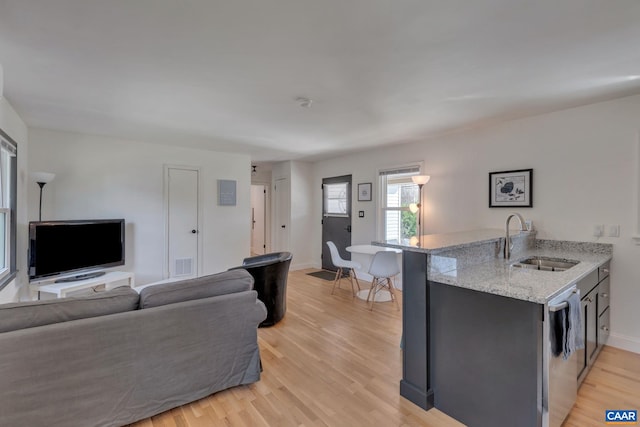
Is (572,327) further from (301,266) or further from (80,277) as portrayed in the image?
(301,266)

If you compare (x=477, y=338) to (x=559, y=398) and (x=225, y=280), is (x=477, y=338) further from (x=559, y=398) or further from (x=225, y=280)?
(x=225, y=280)

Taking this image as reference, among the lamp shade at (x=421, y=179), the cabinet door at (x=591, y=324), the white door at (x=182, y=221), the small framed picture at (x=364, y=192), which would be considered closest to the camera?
the cabinet door at (x=591, y=324)

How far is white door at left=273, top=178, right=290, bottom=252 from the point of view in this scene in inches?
247

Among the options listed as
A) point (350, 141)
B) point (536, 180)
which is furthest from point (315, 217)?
point (536, 180)

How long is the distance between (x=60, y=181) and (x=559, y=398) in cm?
543

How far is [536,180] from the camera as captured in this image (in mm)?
3273

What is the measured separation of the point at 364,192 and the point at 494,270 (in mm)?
3210

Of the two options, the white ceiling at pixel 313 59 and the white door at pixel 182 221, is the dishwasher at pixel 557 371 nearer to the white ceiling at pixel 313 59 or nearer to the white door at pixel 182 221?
the white ceiling at pixel 313 59

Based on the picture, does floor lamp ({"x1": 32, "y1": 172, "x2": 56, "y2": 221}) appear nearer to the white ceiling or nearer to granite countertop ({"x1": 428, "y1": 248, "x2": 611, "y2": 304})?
the white ceiling

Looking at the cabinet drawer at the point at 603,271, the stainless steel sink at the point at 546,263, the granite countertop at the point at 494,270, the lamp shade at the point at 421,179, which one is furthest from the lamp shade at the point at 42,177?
the cabinet drawer at the point at 603,271

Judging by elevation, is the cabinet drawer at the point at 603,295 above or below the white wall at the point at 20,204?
below

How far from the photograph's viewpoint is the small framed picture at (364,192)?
5137mm

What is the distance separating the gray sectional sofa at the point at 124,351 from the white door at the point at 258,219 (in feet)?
18.1

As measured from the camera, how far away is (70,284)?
3.34m
